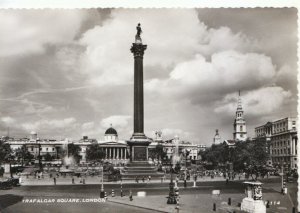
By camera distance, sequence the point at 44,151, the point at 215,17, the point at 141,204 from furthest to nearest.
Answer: the point at 44,151 → the point at 141,204 → the point at 215,17

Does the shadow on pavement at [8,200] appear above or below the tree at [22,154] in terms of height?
below

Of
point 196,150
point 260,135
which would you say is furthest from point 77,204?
point 196,150

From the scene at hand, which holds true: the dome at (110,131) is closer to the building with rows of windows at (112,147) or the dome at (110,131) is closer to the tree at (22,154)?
the building with rows of windows at (112,147)

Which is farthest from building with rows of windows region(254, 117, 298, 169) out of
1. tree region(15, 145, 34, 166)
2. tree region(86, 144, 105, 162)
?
tree region(86, 144, 105, 162)

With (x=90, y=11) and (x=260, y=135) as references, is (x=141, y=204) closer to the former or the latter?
(x=90, y=11)

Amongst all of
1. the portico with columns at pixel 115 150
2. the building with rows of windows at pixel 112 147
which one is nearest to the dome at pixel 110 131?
the building with rows of windows at pixel 112 147

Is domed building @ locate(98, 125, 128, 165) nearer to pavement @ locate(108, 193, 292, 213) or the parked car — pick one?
the parked car
